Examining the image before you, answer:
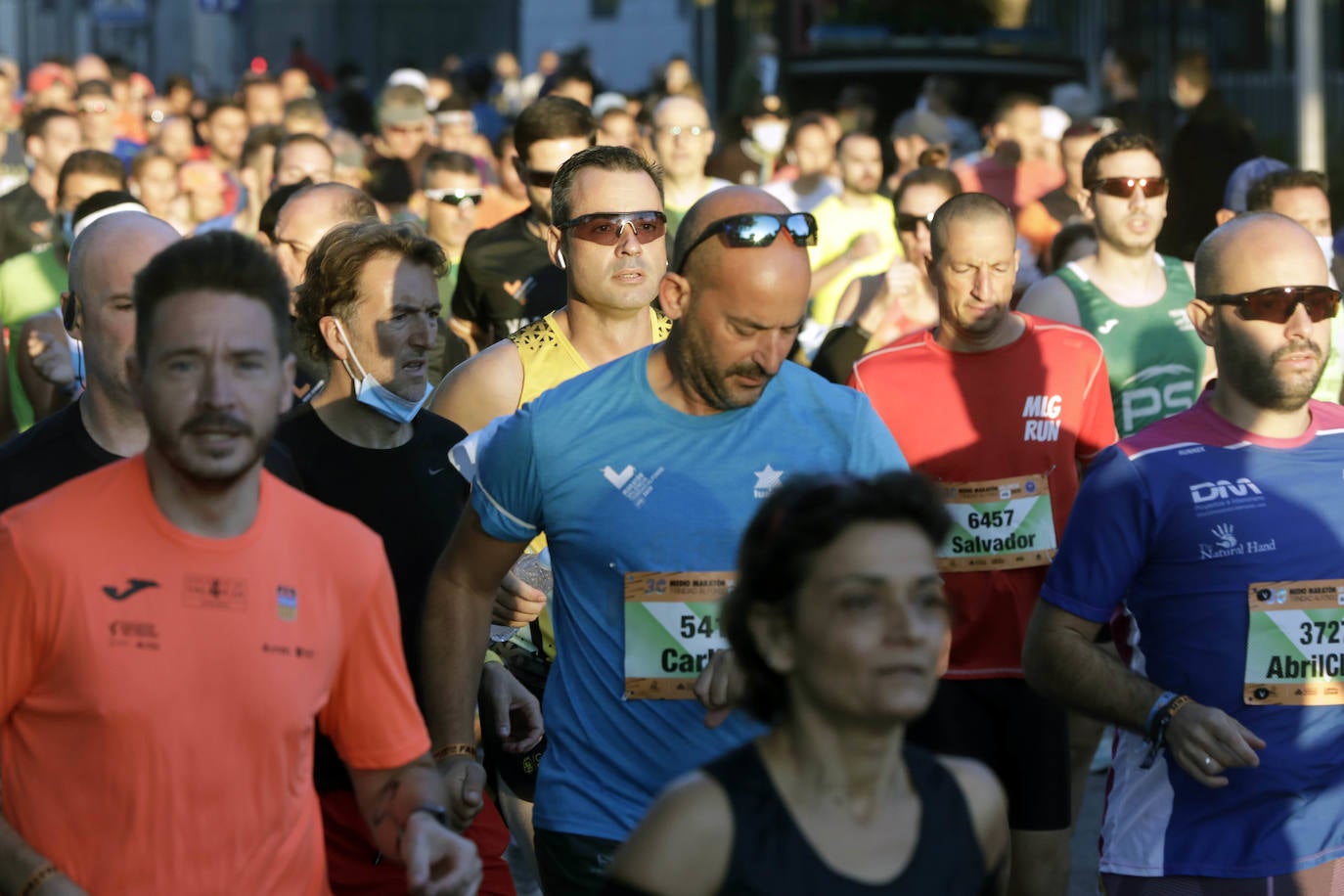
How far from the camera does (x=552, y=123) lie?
7.88m

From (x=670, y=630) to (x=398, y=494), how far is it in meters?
0.90

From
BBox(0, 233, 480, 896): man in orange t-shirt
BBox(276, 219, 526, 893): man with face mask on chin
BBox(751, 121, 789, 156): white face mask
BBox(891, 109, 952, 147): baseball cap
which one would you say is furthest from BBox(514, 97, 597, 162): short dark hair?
BBox(751, 121, 789, 156): white face mask

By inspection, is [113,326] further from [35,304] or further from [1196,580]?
[35,304]

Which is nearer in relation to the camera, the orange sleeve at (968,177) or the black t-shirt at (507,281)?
the black t-shirt at (507,281)

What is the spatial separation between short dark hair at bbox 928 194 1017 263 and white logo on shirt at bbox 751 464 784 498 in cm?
256

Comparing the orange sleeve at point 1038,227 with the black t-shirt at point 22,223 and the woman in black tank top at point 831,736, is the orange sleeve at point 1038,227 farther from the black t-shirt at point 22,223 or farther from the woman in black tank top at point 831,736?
the woman in black tank top at point 831,736

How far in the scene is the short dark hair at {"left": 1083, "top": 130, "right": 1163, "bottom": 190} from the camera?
8078 mm

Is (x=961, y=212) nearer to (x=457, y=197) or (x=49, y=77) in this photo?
(x=457, y=197)

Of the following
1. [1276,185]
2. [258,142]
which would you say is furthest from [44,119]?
[1276,185]

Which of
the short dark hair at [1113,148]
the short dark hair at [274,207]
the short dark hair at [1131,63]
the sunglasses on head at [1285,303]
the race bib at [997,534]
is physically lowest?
the race bib at [997,534]

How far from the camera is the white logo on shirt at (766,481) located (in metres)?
4.15

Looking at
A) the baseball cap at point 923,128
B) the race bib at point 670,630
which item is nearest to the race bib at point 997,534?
the race bib at point 670,630

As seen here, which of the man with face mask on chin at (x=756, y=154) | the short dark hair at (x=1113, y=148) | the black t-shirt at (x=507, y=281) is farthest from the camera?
the man with face mask on chin at (x=756, y=154)

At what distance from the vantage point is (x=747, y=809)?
2.95m
